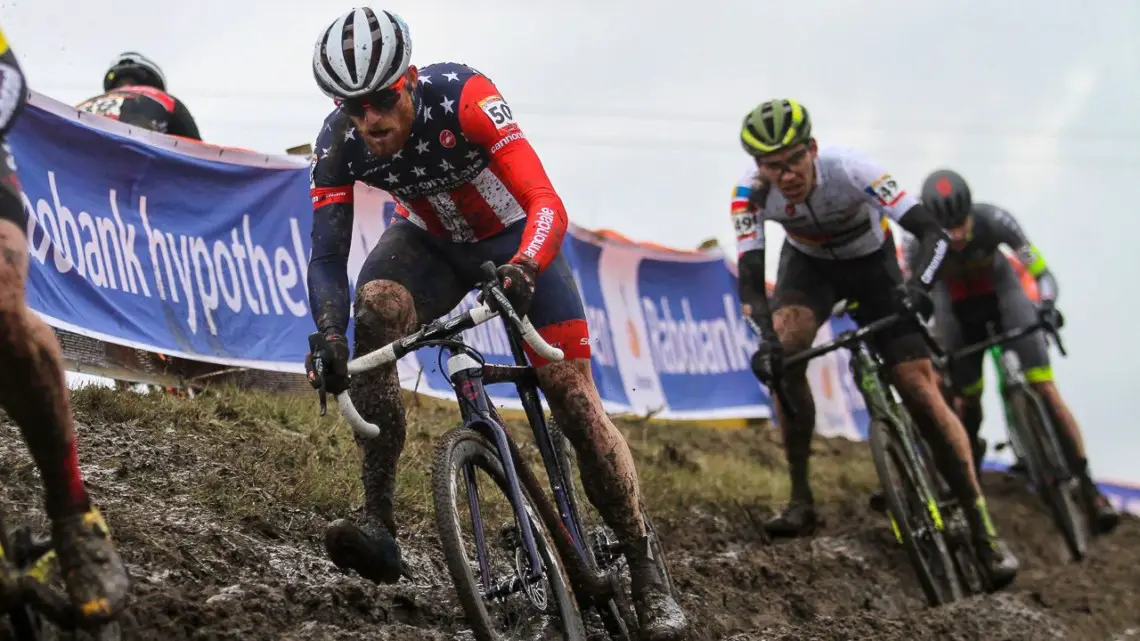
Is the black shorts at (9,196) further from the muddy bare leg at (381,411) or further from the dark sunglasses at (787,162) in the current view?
the dark sunglasses at (787,162)

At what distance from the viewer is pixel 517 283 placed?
4.75 meters

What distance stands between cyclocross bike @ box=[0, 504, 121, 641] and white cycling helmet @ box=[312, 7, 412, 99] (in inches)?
75.0

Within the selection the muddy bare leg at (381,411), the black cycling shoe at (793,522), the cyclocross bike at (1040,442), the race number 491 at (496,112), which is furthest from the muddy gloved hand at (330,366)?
the cyclocross bike at (1040,442)

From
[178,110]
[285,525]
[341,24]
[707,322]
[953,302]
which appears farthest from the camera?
[707,322]

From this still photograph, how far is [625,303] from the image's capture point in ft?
43.8

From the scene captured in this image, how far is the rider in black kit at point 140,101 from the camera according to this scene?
358 inches

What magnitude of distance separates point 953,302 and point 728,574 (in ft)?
17.1

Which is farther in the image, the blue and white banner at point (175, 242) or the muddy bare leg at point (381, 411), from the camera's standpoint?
the blue and white banner at point (175, 242)

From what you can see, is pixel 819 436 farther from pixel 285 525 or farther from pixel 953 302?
pixel 285 525

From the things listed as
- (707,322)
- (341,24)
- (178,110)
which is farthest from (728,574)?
(707,322)

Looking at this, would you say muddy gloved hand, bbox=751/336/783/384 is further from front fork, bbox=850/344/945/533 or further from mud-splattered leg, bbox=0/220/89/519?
mud-splattered leg, bbox=0/220/89/519

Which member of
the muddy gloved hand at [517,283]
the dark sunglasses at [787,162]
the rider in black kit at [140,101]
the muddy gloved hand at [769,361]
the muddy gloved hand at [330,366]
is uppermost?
the rider in black kit at [140,101]

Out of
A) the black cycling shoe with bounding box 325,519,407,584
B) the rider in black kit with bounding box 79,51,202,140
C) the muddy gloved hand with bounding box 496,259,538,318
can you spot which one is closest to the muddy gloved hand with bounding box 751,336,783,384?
the muddy gloved hand with bounding box 496,259,538,318

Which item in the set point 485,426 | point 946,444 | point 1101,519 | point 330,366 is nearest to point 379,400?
point 485,426
